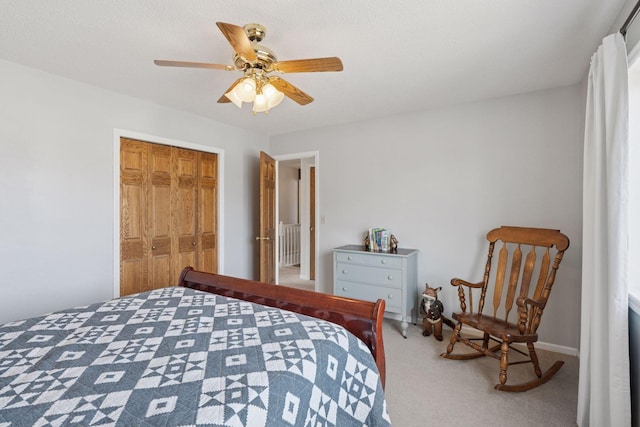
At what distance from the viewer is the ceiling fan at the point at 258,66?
1621 millimetres

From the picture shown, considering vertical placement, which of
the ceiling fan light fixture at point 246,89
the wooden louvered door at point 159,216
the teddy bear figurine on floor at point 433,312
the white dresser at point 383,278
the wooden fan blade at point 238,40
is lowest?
the teddy bear figurine on floor at point 433,312

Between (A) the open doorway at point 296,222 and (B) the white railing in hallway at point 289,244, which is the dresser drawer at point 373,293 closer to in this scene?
(A) the open doorway at point 296,222

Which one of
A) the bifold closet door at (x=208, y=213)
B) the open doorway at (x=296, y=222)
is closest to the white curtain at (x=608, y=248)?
the open doorway at (x=296, y=222)

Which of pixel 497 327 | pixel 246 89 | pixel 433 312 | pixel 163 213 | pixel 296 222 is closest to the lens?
pixel 246 89

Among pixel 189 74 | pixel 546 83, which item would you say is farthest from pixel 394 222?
pixel 189 74

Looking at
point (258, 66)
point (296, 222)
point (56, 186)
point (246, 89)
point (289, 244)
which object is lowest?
point (289, 244)

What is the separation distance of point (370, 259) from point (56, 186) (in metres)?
2.91

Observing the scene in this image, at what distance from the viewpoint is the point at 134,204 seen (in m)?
3.07

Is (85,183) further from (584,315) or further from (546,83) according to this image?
(546,83)

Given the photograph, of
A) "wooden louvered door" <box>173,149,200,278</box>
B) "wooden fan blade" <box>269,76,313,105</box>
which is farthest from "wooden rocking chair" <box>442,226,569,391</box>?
"wooden louvered door" <box>173,149,200,278</box>

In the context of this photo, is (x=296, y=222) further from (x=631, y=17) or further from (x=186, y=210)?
(x=631, y=17)

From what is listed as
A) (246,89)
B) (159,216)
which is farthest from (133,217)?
(246,89)

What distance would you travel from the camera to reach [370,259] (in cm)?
328

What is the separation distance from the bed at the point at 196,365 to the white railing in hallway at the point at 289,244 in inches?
185
